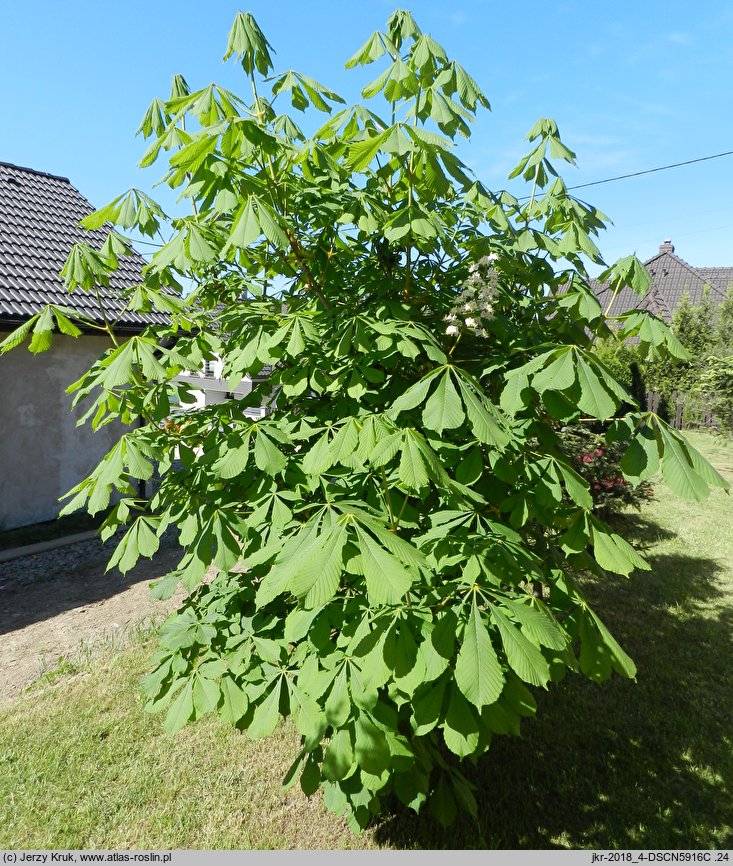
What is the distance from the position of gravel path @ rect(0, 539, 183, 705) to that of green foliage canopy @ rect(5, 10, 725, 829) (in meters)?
2.45

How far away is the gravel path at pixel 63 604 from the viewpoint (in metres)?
4.39

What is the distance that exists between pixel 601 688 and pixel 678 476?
328 cm

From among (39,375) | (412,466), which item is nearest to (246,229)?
(412,466)

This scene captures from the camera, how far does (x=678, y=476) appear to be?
1622 mm

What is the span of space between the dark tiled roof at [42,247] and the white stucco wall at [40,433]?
0.55m

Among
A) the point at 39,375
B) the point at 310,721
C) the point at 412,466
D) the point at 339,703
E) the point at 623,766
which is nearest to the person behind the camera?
the point at 412,466

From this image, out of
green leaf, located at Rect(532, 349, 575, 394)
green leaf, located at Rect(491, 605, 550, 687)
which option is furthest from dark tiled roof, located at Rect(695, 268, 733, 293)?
green leaf, located at Rect(491, 605, 550, 687)

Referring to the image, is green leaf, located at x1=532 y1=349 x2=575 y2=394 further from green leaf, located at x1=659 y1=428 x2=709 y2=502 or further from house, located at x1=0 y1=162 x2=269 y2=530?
house, located at x1=0 y1=162 x2=269 y2=530

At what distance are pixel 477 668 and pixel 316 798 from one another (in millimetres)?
2214

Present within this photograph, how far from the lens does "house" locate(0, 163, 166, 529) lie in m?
6.96

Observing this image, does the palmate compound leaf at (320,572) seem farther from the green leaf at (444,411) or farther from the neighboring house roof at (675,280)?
the neighboring house roof at (675,280)

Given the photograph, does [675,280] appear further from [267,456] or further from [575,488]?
[267,456]

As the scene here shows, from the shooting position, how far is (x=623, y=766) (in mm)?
3309

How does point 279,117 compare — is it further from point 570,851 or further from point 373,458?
point 570,851
